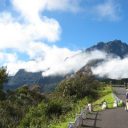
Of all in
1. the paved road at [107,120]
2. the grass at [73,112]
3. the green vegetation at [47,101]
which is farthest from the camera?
the green vegetation at [47,101]

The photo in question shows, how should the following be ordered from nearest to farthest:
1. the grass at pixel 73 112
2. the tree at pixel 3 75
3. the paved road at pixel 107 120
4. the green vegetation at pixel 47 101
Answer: the paved road at pixel 107 120
the grass at pixel 73 112
the green vegetation at pixel 47 101
the tree at pixel 3 75

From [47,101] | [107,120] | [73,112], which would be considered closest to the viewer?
[107,120]

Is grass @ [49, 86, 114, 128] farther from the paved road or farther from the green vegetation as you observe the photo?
the paved road

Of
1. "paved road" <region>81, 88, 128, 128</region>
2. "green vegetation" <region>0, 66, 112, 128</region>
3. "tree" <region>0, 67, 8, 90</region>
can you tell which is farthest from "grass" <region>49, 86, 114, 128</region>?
"tree" <region>0, 67, 8, 90</region>

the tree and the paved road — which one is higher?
the tree

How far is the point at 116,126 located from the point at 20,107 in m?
31.7

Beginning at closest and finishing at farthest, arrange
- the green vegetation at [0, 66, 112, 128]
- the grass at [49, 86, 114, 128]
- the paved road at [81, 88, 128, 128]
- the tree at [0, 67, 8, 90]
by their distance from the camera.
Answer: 1. the paved road at [81, 88, 128, 128]
2. the grass at [49, 86, 114, 128]
3. the green vegetation at [0, 66, 112, 128]
4. the tree at [0, 67, 8, 90]

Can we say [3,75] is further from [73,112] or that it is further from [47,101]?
[73,112]

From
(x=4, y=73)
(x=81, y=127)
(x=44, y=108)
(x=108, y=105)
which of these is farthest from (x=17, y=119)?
(x=81, y=127)

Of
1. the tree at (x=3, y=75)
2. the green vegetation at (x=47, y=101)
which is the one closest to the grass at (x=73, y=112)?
the green vegetation at (x=47, y=101)

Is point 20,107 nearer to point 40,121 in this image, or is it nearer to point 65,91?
point 65,91

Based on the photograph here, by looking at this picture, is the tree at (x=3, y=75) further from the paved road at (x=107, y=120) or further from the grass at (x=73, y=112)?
the paved road at (x=107, y=120)

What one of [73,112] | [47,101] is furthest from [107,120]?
[47,101]

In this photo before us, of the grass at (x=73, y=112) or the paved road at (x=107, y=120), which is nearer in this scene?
the paved road at (x=107, y=120)
